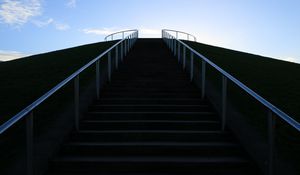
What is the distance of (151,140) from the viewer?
4.28m

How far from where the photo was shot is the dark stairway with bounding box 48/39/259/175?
11.8 feet

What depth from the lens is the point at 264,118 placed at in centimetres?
482

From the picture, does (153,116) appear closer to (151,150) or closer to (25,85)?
(151,150)

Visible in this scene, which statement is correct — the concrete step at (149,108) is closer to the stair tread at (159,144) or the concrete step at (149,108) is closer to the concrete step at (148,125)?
the concrete step at (148,125)

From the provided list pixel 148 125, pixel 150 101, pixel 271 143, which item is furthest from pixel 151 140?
pixel 271 143

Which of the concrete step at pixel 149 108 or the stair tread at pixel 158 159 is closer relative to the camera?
the stair tread at pixel 158 159

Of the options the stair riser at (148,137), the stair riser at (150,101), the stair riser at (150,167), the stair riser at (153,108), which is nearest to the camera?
the stair riser at (150,167)

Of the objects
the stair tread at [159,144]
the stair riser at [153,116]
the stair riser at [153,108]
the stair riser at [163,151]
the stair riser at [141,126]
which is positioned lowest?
the stair riser at [163,151]

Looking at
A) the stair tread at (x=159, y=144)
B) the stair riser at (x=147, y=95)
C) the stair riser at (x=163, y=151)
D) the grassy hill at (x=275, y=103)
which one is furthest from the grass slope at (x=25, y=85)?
the grassy hill at (x=275, y=103)

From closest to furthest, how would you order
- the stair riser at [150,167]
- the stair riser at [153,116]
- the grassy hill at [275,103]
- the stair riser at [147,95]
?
the stair riser at [150,167] < the grassy hill at [275,103] < the stair riser at [153,116] < the stair riser at [147,95]

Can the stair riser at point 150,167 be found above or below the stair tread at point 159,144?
below

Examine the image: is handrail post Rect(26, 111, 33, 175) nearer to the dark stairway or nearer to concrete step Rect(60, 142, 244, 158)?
the dark stairway

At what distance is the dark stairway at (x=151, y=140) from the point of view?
3.60 m

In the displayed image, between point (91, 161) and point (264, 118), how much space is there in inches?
112
